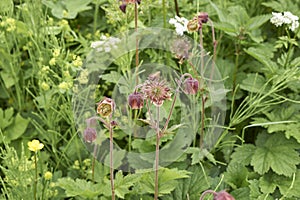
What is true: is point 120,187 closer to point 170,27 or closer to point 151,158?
point 151,158

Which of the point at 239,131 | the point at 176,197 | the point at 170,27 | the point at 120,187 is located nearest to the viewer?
the point at 120,187

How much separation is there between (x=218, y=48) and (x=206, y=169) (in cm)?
53

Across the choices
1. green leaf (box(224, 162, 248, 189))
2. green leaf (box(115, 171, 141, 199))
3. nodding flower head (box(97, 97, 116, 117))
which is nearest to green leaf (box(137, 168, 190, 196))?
green leaf (box(115, 171, 141, 199))

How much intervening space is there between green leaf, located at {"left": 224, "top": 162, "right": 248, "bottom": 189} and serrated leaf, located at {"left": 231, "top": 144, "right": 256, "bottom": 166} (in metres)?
0.04

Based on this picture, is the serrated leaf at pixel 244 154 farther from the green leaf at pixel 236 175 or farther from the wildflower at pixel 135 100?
the wildflower at pixel 135 100

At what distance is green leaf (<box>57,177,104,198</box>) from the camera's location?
4.99 ft

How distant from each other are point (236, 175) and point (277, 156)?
0.47ft

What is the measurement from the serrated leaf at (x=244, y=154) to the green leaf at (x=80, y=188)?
1.48 feet

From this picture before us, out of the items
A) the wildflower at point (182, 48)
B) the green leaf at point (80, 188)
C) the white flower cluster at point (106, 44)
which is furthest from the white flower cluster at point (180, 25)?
the green leaf at point (80, 188)

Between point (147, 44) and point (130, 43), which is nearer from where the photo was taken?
point (130, 43)

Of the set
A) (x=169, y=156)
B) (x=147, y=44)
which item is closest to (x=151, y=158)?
(x=169, y=156)

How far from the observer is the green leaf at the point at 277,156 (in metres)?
1.63

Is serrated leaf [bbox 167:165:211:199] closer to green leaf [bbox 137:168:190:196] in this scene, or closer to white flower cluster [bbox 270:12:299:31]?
green leaf [bbox 137:168:190:196]

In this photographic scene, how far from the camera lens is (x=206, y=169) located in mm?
1695
